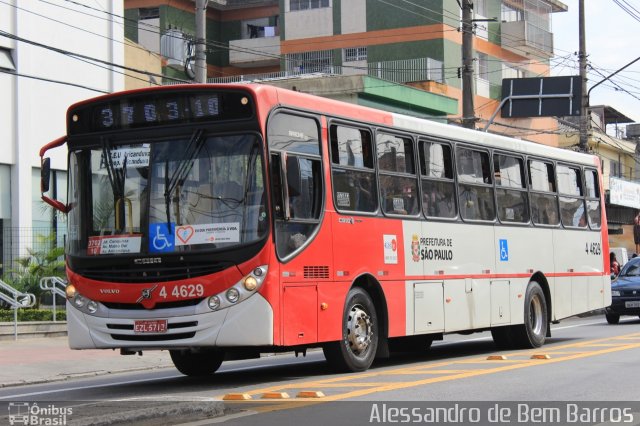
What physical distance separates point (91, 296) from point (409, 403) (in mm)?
4307

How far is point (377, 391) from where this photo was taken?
467 inches

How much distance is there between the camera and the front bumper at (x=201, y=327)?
12.5 m

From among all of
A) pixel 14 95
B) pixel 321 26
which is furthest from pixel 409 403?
pixel 321 26

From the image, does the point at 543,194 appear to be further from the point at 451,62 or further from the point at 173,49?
the point at 173,49

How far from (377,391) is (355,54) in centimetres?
3941

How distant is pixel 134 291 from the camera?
12.9 meters

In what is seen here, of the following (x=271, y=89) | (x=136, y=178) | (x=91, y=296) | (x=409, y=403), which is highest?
(x=271, y=89)

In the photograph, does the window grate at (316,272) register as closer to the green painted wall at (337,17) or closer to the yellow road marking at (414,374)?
the yellow road marking at (414,374)

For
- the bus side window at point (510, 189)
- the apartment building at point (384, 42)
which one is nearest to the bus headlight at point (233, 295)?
the bus side window at point (510, 189)

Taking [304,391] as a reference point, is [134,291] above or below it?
above

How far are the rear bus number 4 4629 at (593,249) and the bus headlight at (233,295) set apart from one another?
10451mm

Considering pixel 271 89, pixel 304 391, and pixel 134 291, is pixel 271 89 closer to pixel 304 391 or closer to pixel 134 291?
pixel 134 291

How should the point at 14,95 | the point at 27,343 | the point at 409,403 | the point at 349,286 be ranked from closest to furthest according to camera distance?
the point at 409,403, the point at 349,286, the point at 27,343, the point at 14,95

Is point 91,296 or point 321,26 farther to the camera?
point 321,26
